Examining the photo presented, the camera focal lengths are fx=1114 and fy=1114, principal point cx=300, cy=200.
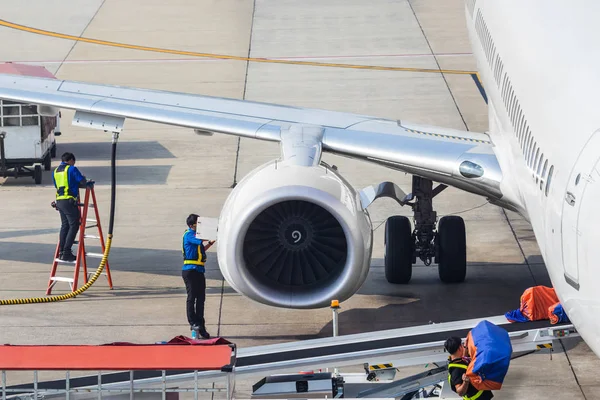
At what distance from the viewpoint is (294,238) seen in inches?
505

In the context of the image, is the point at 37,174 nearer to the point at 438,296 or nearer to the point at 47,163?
the point at 47,163

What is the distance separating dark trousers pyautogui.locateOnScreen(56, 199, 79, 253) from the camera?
609 inches

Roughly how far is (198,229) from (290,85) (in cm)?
1455

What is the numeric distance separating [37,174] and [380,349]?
10970 mm

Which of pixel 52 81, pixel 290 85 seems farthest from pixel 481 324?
pixel 290 85

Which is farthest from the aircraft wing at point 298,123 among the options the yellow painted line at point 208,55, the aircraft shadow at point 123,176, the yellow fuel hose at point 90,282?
the yellow painted line at point 208,55

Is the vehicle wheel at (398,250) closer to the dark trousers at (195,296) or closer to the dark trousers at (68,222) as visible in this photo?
the dark trousers at (195,296)

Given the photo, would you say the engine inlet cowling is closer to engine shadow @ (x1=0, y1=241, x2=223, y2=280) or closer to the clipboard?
the clipboard

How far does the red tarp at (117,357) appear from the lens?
27.5 feet

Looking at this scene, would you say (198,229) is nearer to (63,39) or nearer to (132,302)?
(132,302)

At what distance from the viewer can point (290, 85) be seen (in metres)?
27.4

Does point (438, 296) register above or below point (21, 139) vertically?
below

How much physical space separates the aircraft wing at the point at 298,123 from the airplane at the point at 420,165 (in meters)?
0.02

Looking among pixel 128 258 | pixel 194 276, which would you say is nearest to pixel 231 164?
pixel 128 258
